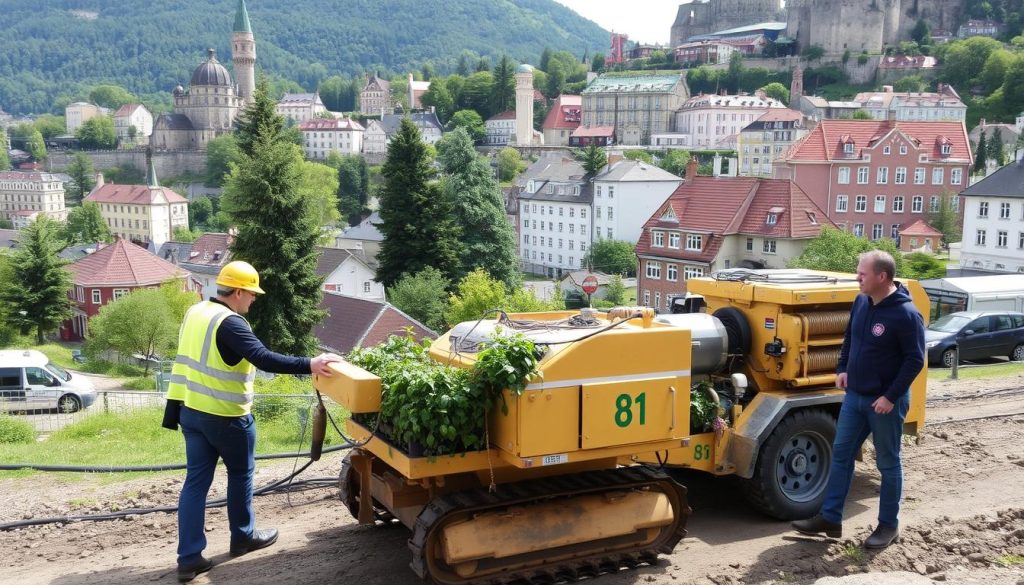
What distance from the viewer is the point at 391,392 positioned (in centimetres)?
607

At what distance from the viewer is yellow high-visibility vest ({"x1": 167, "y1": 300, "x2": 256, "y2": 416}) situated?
641 centimetres

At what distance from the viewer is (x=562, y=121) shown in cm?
15462

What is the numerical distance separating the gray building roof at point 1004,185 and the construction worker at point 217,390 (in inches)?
1870

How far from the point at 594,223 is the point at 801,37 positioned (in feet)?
338

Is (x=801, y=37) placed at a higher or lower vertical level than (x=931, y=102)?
higher

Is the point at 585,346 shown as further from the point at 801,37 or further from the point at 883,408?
the point at 801,37

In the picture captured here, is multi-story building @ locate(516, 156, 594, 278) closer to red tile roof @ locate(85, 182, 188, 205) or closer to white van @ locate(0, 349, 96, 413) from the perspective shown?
red tile roof @ locate(85, 182, 188, 205)

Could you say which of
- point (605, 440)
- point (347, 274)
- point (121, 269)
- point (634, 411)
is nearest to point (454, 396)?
point (605, 440)

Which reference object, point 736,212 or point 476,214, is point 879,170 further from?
point 476,214

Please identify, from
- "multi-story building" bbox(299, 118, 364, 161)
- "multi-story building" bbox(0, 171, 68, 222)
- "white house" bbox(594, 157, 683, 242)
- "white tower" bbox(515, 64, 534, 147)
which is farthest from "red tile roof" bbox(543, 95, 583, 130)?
"white house" bbox(594, 157, 683, 242)

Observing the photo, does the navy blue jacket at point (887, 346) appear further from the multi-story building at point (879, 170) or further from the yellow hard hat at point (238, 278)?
the multi-story building at point (879, 170)

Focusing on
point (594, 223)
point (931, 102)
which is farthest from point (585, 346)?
point (931, 102)

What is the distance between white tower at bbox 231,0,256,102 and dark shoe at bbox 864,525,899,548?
173396 mm

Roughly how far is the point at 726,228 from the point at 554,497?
41753 mm
